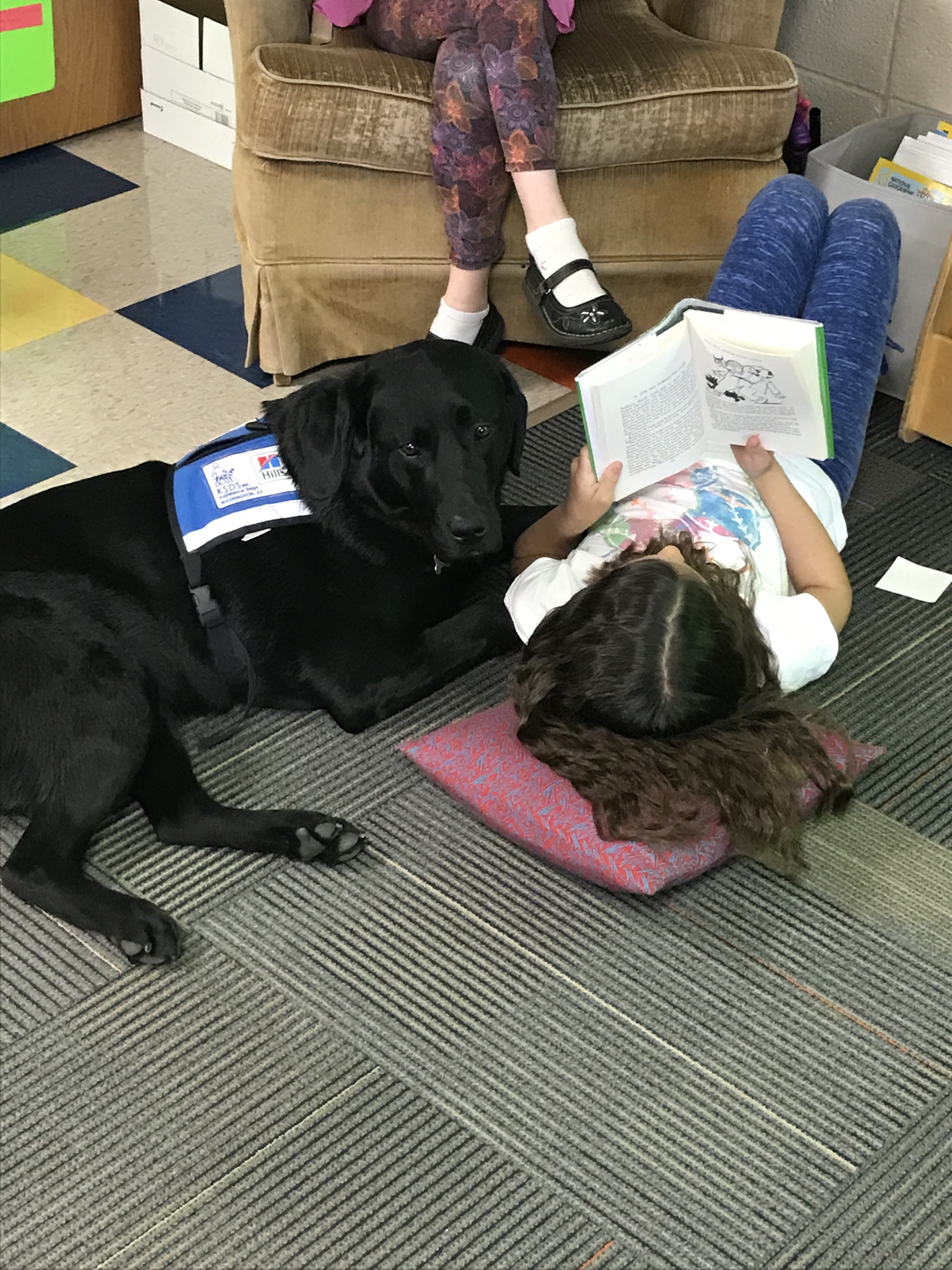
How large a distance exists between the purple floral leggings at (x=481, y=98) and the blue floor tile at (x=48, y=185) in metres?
1.02

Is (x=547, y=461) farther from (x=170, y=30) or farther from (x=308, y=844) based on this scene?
(x=170, y=30)

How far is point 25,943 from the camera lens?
1.64m

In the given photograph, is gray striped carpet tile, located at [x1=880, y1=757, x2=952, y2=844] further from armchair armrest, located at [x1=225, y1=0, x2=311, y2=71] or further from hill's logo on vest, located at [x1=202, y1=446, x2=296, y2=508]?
armchair armrest, located at [x1=225, y1=0, x2=311, y2=71]

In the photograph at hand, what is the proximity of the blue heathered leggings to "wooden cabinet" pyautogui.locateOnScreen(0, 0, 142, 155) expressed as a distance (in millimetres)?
1869

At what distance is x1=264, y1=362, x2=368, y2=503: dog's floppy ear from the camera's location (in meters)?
1.86

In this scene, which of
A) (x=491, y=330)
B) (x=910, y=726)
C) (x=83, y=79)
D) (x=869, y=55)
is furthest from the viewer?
(x=83, y=79)

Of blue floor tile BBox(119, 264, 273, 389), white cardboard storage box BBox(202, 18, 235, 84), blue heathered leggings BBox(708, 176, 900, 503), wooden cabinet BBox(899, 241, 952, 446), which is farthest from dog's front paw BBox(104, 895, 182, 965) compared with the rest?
white cardboard storage box BBox(202, 18, 235, 84)

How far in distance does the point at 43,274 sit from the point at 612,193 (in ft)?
3.98

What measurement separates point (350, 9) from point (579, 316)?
Result: 720 millimetres

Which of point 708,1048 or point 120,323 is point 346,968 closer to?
point 708,1048

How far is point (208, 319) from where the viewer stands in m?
2.92

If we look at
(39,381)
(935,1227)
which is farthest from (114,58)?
(935,1227)

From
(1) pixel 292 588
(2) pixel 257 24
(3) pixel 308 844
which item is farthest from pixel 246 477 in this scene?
(2) pixel 257 24

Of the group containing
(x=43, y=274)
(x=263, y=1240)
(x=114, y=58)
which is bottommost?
(x=263, y=1240)
